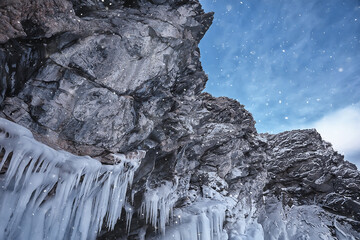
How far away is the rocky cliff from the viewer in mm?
4644

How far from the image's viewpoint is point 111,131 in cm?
640

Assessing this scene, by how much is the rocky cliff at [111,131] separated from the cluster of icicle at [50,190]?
0.09 feet

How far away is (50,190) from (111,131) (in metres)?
2.39

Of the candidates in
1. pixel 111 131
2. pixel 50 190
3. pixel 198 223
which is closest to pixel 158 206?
pixel 198 223

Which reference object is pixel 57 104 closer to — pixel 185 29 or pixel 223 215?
pixel 185 29

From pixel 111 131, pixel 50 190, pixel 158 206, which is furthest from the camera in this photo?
pixel 158 206

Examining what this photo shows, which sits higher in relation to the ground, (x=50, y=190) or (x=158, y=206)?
(x=50, y=190)

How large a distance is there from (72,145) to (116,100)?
202 centimetres

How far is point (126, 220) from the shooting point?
291 inches

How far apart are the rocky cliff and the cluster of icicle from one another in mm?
28

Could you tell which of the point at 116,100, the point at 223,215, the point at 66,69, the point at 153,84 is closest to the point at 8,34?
the point at 66,69

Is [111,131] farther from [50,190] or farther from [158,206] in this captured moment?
[158,206]

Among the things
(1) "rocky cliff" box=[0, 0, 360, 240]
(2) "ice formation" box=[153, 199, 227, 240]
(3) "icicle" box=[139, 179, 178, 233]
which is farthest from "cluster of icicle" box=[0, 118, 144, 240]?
(2) "ice formation" box=[153, 199, 227, 240]

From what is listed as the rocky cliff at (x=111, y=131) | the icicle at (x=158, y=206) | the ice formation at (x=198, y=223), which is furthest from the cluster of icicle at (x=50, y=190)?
the ice formation at (x=198, y=223)
